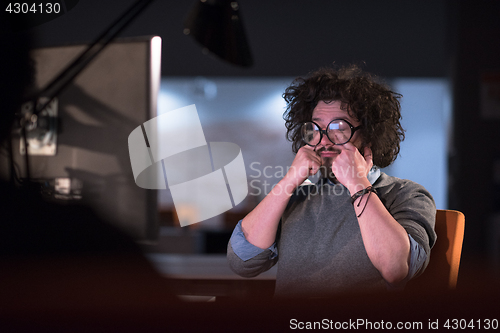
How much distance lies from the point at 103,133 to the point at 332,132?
461 mm

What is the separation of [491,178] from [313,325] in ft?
5.26

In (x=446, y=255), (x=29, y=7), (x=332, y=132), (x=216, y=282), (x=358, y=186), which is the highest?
(x=29, y=7)

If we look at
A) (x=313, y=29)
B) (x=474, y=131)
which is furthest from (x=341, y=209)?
(x=474, y=131)

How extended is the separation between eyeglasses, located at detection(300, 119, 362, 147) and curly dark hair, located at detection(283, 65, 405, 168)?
0.18 feet

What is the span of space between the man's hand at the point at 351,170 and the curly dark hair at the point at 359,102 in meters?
0.09

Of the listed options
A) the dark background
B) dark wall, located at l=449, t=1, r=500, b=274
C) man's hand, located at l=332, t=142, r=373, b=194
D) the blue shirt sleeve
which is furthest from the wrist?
dark wall, located at l=449, t=1, r=500, b=274

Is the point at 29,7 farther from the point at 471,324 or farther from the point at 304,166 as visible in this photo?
the point at 471,324

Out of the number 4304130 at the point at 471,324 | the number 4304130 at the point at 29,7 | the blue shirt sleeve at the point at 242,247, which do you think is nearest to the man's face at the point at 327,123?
the blue shirt sleeve at the point at 242,247

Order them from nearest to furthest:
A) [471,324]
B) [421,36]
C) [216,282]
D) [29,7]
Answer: [471,324]
[29,7]
[216,282]
[421,36]

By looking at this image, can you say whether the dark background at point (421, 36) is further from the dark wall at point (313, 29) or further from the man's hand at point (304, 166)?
the man's hand at point (304, 166)

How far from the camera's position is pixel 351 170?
69 cm

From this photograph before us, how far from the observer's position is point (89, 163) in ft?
2.23

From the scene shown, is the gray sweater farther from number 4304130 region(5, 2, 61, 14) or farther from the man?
number 4304130 region(5, 2, 61, 14)

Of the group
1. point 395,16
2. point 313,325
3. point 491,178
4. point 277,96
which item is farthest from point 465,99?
point 313,325
